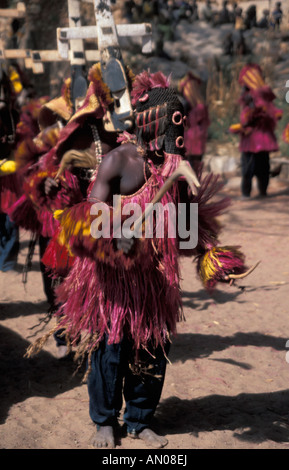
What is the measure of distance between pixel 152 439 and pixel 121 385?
321mm

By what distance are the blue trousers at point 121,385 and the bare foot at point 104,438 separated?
0.10ft

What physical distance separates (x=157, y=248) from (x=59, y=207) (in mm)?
1076

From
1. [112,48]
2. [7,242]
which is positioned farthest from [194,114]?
[112,48]

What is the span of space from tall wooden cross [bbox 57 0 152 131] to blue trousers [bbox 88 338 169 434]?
124cm

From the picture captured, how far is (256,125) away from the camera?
9.68 metres

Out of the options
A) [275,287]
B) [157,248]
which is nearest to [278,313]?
[275,287]

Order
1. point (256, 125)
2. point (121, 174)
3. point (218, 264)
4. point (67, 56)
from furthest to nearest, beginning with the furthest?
point (256, 125) → point (67, 56) → point (218, 264) → point (121, 174)

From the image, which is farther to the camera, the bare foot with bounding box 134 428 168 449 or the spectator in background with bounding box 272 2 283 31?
the spectator in background with bounding box 272 2 283 31

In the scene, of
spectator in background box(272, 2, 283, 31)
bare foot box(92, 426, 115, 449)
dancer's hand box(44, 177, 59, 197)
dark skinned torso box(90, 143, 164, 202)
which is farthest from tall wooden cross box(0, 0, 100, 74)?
spectator in background box(272, 2, 283, 31)

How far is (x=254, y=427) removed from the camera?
125 inches

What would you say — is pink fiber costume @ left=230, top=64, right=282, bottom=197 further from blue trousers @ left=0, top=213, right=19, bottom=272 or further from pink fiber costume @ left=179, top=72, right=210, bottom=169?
blue trousers @ left=0, top=213, right=19, bottom=272

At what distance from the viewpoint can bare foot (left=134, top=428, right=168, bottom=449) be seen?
2971mm

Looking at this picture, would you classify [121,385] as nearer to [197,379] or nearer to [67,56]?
[197,379]

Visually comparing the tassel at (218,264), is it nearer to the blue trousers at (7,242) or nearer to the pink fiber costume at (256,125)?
the blue trousers at (7,242)
